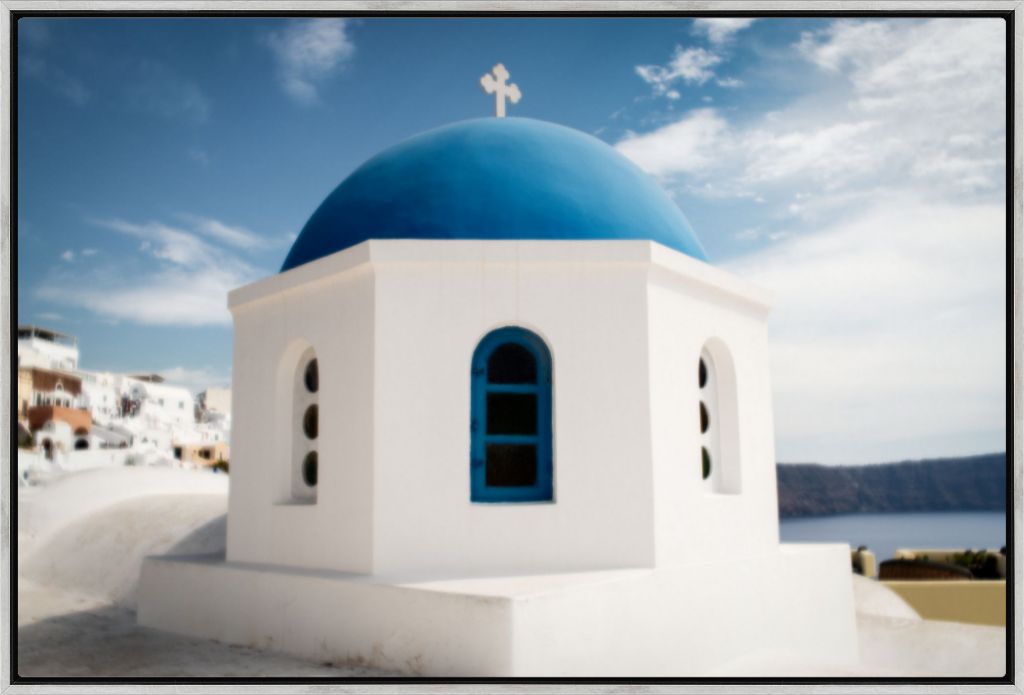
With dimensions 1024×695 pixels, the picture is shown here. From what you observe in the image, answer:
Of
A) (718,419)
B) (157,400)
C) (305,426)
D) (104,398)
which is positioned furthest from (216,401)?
(718,419)

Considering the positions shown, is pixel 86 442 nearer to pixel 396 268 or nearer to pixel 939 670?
pixel 396 268

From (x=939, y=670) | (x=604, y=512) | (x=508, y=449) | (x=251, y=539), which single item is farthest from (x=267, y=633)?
(x=939, y=670)

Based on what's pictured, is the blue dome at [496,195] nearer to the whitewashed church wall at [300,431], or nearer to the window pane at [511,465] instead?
the whitewashed church wall at [300,431]

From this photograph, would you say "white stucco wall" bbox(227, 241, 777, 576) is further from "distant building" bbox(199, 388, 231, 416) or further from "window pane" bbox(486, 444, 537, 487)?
"distant building" bbox(199, 388, 231, 416)

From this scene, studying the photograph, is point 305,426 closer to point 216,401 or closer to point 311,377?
point 311,377

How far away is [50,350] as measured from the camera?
9.86 meters

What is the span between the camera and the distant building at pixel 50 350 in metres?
8.00

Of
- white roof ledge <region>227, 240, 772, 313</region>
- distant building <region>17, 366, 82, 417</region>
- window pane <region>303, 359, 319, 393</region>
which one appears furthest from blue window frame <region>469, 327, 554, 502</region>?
distant building <region>17, 366, 82, 417</region>

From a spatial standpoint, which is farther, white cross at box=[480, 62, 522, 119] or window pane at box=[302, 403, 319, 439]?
white cross at box=[480, 62, 522, 119]

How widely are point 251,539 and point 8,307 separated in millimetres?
2432

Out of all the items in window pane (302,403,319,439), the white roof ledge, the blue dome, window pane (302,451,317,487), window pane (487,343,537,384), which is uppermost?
the blue dome

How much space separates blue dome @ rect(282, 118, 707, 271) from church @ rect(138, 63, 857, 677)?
2 cm

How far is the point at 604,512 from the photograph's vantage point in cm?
575

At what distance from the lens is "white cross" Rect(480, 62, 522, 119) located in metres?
7.36
